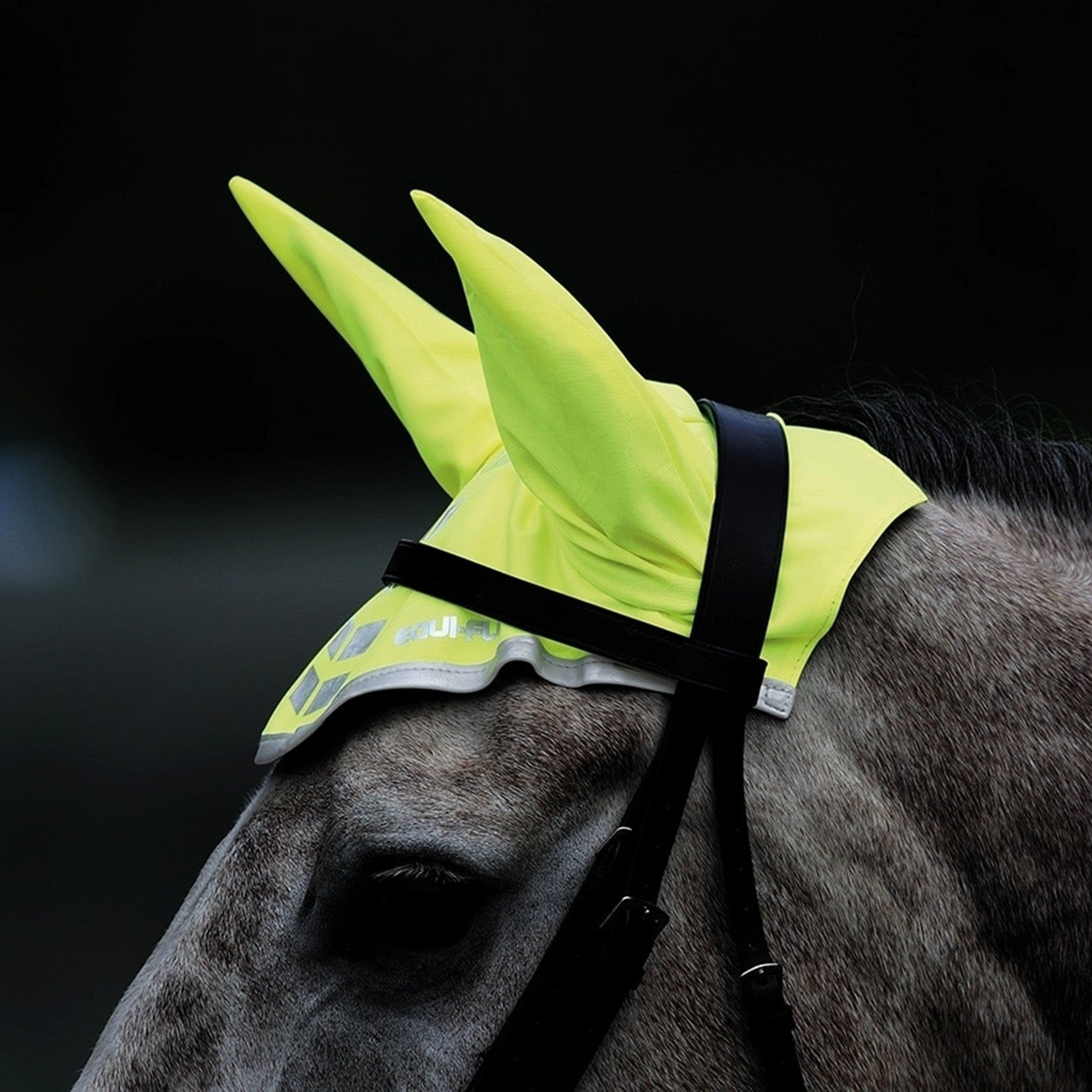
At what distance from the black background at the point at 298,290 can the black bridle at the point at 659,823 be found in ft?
5.49

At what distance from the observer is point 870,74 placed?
2.52m

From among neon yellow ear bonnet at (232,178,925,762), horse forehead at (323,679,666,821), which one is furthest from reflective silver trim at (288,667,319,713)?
horse forehead at (323,679,666,821)

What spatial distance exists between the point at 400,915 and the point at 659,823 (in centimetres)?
21

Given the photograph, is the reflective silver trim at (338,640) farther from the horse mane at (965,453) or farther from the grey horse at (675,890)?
the horse mane at (965,453)

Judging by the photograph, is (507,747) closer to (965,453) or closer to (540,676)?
(540,676)

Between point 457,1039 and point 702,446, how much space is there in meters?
0.50

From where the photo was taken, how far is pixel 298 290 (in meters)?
2.79

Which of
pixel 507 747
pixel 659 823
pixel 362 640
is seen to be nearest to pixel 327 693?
pixel 362 640

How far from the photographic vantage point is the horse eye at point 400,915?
→ 1.03 metres

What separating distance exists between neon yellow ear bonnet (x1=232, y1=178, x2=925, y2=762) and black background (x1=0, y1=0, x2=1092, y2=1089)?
150 centimetres

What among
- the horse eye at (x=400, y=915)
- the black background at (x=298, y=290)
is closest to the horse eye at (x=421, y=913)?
the horse eye at (x=400, y=915)

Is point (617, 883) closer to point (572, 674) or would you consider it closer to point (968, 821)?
point (572, 674)

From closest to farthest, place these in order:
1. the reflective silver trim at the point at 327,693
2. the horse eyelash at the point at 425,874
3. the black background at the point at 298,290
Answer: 1. the horse eyelash at the point at 425,874
2. the reflective silver trim at the point at 327,693
3. the black background at the point at 298,290

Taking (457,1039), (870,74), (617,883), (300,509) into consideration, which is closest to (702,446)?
(617,883)
